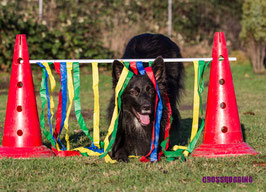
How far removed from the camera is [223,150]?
4.48 meters

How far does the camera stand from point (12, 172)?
153 inches

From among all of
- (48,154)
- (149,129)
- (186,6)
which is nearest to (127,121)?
(149,129)

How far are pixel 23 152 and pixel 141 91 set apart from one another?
4.51 feet

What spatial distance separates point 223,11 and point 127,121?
66.0ft

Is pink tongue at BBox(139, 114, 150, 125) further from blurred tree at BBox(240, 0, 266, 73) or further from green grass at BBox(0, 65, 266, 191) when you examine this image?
blurred tree at BBox(240, 0, 266, 73)

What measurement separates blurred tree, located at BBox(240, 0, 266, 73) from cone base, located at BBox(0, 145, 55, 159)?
39.9 feet

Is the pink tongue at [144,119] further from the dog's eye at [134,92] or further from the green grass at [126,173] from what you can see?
the green grass at [126,173]

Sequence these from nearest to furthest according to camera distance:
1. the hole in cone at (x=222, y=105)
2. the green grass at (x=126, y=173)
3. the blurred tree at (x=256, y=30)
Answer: the green grass at (x=126, y=173), the hole in cone at (x=222, y=105), the blurred tree at (x=256, y=30)

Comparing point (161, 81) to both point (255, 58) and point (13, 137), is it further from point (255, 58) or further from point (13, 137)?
point (255, 58)

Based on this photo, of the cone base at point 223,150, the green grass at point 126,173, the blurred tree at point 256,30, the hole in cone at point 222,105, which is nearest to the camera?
the green grass at point 126,173

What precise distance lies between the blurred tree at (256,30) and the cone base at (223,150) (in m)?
11.4

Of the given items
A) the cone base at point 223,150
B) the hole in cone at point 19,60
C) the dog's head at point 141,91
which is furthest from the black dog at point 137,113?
the hole in cone at point 19,60

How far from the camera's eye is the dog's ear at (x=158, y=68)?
4625 mm

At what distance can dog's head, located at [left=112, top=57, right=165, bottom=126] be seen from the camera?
4555 millimetres
